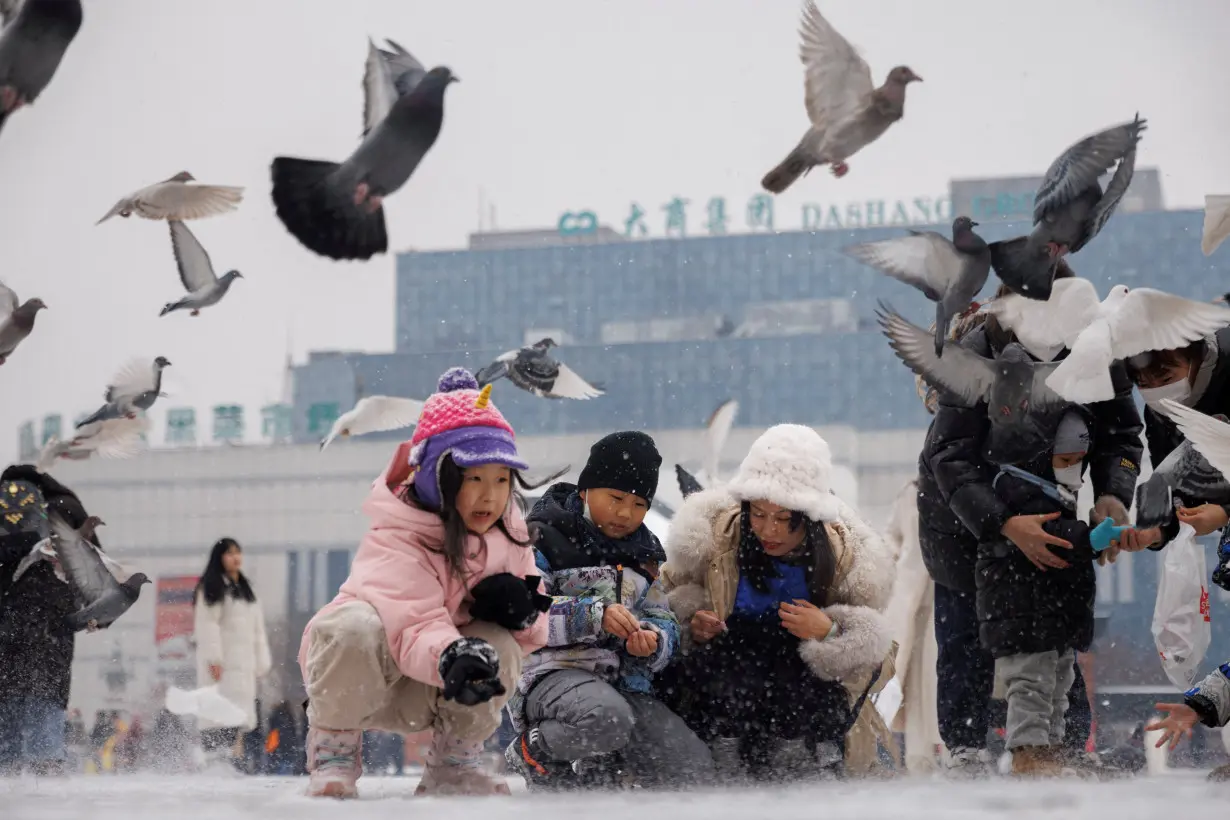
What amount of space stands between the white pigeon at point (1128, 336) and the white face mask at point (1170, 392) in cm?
11

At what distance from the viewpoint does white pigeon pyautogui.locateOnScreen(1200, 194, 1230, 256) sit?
3.47 m

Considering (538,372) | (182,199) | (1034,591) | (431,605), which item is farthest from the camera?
(538,372)

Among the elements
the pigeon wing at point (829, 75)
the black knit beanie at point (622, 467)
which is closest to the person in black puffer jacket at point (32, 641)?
the black knit beanie at point (622, 467)

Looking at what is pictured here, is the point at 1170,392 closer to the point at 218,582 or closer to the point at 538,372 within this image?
the point at 538,372

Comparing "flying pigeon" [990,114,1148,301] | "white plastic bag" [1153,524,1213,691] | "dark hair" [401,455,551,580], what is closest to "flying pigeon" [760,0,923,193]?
"flying pigeon" [990,114,1148,301]

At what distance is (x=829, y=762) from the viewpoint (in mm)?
3240

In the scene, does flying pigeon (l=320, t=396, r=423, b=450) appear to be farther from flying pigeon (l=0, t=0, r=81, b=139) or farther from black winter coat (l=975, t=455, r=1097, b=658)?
black winter coat (l=975, t=455, r=1097, b=658)

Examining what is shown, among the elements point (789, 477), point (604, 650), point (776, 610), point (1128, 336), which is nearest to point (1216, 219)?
point (1128, 336)

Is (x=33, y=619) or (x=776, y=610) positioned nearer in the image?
A: (x=776, y=610)

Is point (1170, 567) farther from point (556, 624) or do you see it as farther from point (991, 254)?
point (556, 624)

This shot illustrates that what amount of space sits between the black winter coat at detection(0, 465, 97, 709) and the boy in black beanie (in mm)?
2351

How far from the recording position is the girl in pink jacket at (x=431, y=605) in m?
2.53

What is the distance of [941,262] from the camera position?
332 cm

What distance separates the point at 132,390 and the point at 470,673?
3701mm
